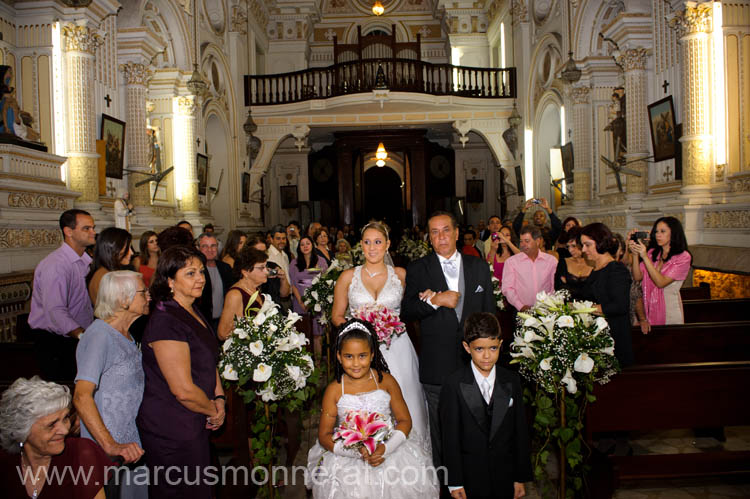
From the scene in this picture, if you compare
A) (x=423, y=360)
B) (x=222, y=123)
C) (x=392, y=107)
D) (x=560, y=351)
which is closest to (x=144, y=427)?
(x=423, y=360)

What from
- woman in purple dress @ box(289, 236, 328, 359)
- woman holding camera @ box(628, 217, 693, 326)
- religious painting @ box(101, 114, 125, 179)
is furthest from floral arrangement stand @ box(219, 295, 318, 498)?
religious painting @ box(101, 114, 125, 179)

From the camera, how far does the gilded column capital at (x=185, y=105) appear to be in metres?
12.0

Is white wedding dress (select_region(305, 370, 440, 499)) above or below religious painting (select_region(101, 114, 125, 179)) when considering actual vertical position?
below

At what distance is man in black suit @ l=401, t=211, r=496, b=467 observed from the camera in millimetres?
3445

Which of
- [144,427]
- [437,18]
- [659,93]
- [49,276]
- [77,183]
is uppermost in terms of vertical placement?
[437,18]

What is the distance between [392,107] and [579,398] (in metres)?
14.6

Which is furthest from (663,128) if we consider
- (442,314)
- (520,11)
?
(520,11)

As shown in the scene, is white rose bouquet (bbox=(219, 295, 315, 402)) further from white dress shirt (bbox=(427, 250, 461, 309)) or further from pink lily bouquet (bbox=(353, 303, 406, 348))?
white dress shirt (bbox=(427, 250, 461, 309))

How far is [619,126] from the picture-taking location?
430 inches

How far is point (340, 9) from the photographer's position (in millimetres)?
22875

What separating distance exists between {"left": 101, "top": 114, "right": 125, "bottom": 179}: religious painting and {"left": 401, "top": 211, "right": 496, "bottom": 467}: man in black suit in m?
7.18

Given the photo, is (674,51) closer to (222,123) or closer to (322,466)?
(322,466)

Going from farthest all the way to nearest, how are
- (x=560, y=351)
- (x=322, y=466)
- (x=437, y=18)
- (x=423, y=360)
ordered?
(x=437, y=18) → (x=423, y=360) → (x=560, y=351) → (x=322, y=466)

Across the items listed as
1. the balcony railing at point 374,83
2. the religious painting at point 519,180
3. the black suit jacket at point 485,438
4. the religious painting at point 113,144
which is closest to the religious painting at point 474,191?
the balcony railing at point 374,83
